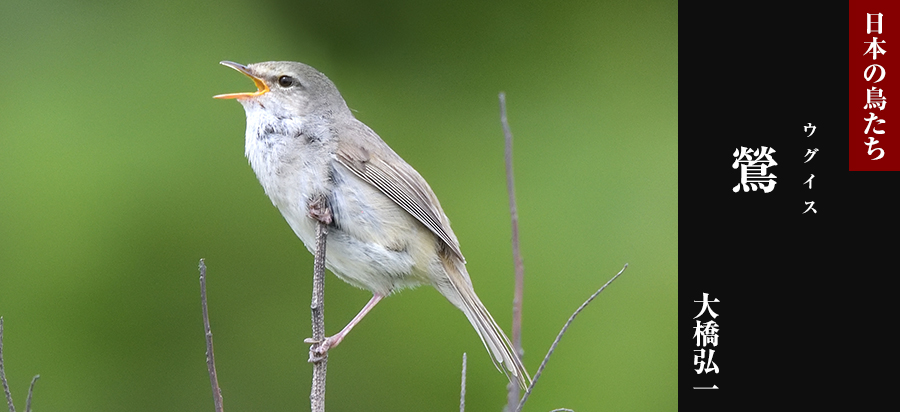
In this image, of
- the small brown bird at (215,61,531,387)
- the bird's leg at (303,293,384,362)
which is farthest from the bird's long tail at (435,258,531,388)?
the bird's leg at (303,293,384,362)

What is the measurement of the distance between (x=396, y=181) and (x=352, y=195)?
0.64 feet

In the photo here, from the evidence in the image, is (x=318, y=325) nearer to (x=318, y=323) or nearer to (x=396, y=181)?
(x=318, y=323)

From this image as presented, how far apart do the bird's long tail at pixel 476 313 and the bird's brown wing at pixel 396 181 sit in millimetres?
71

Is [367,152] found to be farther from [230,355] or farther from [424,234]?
[230,355]

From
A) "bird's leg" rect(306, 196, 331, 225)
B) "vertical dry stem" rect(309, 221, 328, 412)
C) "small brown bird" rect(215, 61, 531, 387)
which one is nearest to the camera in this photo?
"vertical dry stem" rect(309, 221, 328, 412)

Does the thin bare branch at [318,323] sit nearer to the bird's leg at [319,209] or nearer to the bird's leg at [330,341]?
the bird's leg at [330,341]

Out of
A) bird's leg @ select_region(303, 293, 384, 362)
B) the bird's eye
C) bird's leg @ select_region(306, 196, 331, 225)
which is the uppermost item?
the bird's eye

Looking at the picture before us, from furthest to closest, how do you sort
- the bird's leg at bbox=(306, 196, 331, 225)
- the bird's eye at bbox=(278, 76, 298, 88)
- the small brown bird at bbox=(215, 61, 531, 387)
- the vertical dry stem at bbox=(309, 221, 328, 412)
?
the bird's eye at bbox=(278, 76, 298, 88) → the small brown bird at bbox=(215, 61, 531, 387) → the bird's leg at bbox=(306, 196, 331, 225) → the vertical dry stem at bbox=(309, 221, 328, 412)

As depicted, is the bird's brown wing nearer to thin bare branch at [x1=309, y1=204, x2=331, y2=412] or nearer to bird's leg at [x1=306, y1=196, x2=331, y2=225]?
bird's leg at [x1=306, y1=196, x2=331, y2=225]

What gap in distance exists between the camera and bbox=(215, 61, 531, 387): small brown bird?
328 centimetres

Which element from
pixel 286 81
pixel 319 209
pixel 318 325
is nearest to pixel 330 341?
pixel 319 209

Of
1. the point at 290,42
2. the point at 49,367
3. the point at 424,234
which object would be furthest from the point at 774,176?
the point at 49,367

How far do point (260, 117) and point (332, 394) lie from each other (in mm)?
1771

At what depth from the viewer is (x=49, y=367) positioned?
4535mm
